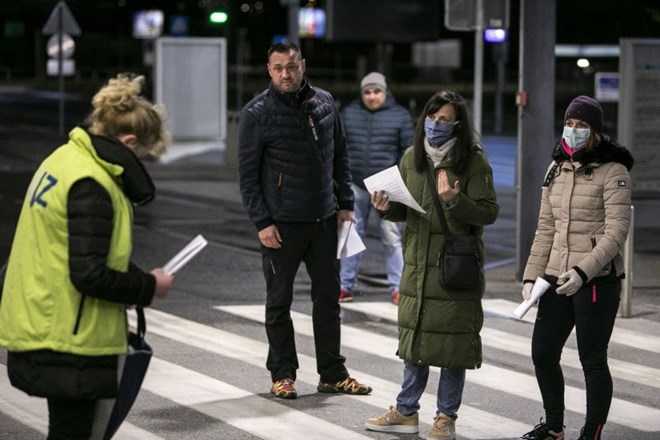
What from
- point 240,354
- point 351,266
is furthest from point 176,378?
point 351,266

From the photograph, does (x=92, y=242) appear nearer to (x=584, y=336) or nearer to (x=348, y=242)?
(x=584, y=336)

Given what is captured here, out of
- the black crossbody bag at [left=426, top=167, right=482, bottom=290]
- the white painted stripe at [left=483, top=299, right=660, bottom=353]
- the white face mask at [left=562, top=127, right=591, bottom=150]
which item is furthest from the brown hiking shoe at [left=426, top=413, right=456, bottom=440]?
the white painted stripe at [left=483, top=299, right=660, bottom=353]

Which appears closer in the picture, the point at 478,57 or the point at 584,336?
the point at 584,336

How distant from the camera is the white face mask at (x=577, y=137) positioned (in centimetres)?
728

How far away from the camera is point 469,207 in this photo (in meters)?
7.39

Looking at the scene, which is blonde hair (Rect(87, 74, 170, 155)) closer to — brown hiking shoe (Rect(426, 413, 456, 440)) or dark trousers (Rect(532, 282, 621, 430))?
dark trousers (Rect(532, 282, 621, 430))

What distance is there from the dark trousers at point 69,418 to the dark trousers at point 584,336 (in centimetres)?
276

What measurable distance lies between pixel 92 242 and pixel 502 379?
15.5 ft

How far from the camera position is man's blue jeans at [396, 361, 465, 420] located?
25.0ft

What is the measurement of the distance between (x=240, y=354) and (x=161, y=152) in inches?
184

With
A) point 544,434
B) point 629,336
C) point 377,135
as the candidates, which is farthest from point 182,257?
point 377,135

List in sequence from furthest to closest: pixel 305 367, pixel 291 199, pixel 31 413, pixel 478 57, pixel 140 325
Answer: pixel 478 57
pixel 305 367
pixel 291 199
pixel 31 413
pixel 140 325

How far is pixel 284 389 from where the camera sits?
8742 millimetres

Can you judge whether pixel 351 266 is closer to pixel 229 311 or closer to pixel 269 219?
pixel 229 311
